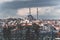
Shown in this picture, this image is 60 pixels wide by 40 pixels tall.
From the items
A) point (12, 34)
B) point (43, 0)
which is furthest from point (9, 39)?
point (43, 0)

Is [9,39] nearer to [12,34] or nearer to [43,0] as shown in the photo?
[12,34]
